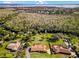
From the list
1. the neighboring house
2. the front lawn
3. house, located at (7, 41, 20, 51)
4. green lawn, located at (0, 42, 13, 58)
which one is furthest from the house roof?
green lawn, located at (0, 42, 13, 58)

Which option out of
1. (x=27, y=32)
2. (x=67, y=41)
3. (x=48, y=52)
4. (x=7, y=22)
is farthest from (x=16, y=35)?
(x=67, y=41)

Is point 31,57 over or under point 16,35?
under

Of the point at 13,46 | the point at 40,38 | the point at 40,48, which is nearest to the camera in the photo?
the point at 40,48

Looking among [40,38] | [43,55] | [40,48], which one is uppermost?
[40,38]

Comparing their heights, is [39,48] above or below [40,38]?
below

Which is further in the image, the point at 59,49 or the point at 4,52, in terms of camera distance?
the point at 59,49

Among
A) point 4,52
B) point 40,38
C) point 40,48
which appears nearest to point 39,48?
A: point 40,48

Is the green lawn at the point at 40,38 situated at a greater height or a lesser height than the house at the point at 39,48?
greater

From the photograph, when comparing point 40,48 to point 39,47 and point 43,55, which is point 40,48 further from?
point 43,55

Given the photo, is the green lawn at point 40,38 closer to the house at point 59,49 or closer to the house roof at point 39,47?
the house roof at point 39,47

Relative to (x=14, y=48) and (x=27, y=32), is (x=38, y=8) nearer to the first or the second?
(x=27, y=32)

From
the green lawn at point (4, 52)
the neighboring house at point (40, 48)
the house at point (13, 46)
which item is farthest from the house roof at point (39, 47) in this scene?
the green lawn at point (4, 52)
